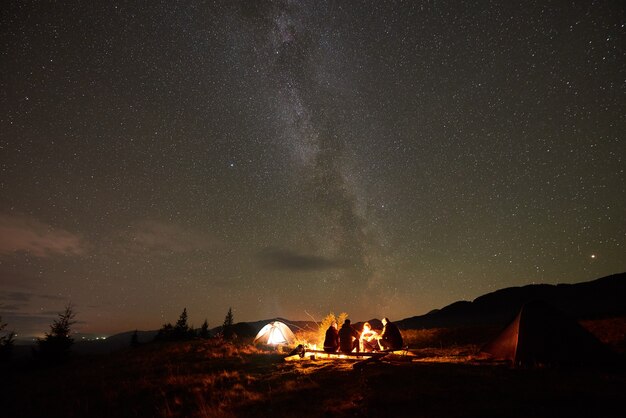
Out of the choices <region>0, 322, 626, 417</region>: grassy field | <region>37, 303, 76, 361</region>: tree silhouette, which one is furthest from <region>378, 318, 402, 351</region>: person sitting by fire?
<region>37, 303, 76, 361</region>: tree silhouette

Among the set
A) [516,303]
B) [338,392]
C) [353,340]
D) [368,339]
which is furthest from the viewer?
[516,303]

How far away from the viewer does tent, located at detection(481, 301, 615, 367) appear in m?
9.54

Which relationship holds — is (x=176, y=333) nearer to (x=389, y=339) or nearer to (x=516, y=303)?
(x=389, y=339)

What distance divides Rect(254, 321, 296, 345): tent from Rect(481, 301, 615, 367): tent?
16.2 metres

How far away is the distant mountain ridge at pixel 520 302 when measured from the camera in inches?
3898

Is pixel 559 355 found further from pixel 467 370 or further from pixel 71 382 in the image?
pixel 71 382

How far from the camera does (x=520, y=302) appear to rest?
447 ft

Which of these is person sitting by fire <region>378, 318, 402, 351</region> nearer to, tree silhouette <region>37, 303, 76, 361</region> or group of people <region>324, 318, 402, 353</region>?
group of people <region>324, 318, 402, 353</region>

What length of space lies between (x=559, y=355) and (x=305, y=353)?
938cm

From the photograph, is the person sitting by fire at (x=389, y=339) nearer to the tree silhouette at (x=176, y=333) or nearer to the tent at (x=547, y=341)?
the tent at (x=547, y=341)

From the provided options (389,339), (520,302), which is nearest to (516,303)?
(520,302)

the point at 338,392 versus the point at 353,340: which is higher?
the point at 353,340

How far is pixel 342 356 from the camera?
43.5ft

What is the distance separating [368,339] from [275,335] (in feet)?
36.2
